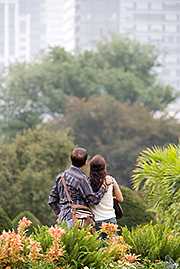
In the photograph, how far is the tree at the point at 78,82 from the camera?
62.8 meters

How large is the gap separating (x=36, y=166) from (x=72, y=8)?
506ft

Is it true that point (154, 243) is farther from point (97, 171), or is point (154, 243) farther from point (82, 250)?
point (97, 171)

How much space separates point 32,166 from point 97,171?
74.1 feet

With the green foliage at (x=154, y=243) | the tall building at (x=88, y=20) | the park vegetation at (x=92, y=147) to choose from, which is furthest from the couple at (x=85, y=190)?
the tall building at (x=88, y=20)

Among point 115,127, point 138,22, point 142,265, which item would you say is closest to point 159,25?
point 138,22

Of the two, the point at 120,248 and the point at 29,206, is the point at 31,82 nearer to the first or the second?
the point at 29,206

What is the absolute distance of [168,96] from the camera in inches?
2584

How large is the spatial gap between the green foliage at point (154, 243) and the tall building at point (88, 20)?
16024 cm

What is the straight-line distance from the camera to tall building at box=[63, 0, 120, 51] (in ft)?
570

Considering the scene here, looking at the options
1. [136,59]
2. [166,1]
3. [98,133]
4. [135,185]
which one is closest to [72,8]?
[166,1]

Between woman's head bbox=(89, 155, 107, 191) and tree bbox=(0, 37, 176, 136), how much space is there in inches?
1937

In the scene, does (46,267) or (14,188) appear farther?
(14,188)

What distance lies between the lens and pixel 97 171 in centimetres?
966

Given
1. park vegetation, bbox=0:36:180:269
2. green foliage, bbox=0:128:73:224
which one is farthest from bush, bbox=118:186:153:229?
green foliage, bbox=0:128:73:224
